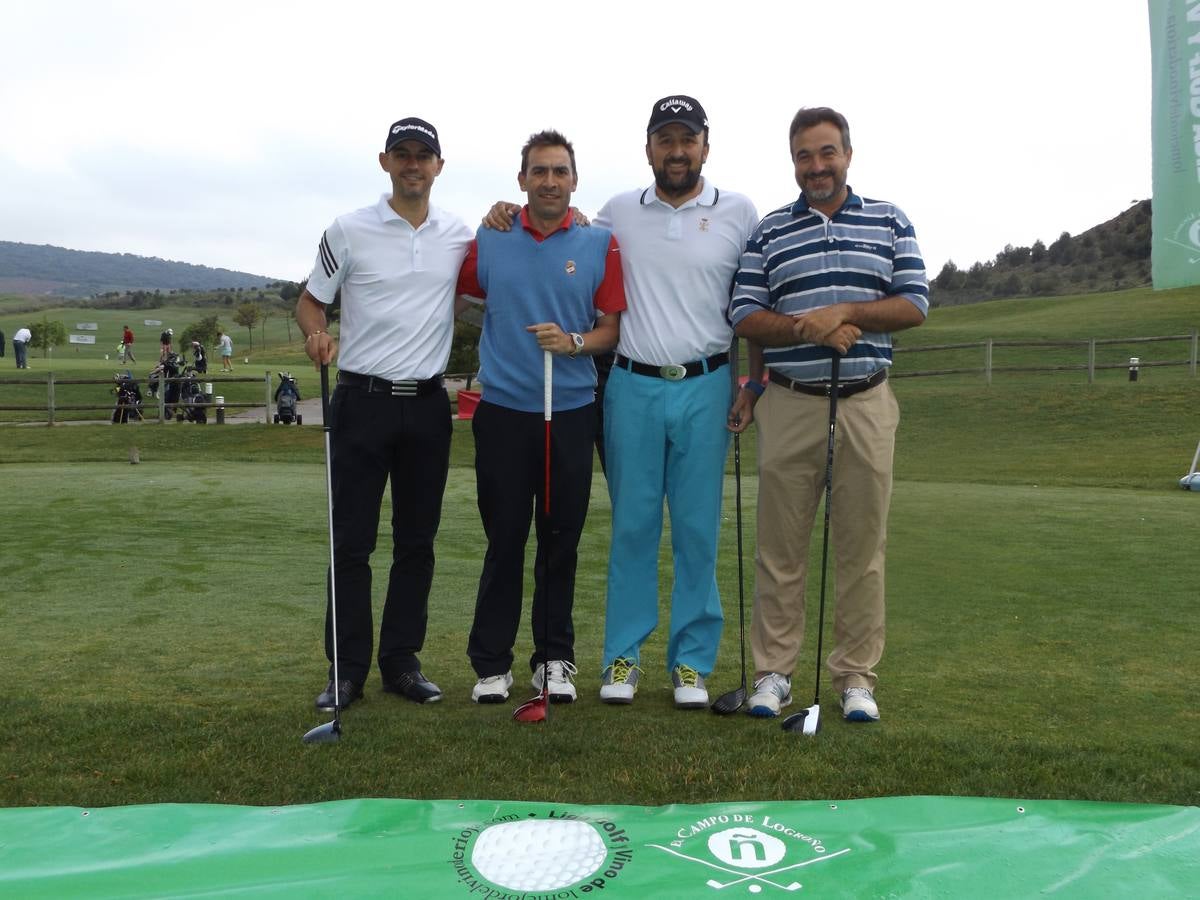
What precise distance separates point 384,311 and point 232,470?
10.1 metres

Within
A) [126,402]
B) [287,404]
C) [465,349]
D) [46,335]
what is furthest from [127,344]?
[287,404]

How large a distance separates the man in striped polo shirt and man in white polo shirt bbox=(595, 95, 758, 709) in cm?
15

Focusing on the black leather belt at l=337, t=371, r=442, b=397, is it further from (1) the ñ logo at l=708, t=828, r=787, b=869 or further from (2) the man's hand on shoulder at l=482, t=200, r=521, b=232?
(1) the ñ logo at l=708, t=828, r=787, b=869

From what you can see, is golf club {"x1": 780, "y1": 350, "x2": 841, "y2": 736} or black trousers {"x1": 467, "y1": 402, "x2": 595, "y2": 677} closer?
golf club {"x1": 780, "y1": 350, "x2": 841, "y2": 736}

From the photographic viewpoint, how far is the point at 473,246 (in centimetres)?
391

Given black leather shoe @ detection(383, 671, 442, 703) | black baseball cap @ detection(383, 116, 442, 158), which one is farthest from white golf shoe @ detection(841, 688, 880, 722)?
black baseball cap @ detection(383, 116, 442, 158)

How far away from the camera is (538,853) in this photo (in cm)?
248

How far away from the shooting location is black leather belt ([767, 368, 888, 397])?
368 cm

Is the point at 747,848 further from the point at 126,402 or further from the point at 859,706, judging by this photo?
the point at 126,402

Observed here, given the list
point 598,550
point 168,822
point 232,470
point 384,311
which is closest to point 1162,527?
point 598,550

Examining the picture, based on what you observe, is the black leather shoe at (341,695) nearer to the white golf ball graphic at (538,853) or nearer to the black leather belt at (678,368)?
the white golf ball graphic at (538,853)

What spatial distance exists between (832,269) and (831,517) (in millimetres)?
839

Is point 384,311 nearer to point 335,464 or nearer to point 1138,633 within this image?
point 335,464

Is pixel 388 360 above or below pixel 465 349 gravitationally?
below
